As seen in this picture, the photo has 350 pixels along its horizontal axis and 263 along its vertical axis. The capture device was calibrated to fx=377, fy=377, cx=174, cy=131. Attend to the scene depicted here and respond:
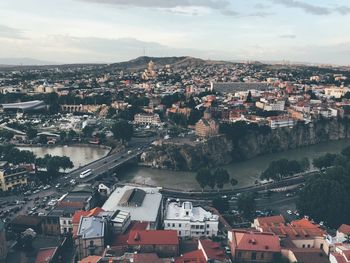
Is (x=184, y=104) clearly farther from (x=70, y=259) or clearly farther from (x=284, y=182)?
(x=70, y=259)

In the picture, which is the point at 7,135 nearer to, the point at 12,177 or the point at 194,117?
the point at 12,177

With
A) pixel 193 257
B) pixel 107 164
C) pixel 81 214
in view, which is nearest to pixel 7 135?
pixel 107 164

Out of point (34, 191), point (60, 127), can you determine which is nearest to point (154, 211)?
point (34, 191)

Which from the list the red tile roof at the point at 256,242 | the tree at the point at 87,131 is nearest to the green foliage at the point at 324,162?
the red tile roof at the point at 256,242

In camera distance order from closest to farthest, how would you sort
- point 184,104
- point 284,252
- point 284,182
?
point 284,252, point 284,182, point 184,104

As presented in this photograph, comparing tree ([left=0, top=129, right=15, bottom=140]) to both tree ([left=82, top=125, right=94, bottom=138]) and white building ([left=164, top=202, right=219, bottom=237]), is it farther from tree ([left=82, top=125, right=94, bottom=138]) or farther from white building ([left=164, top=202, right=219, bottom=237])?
white building ([left=164, top=202, right=219, bottom=237])
